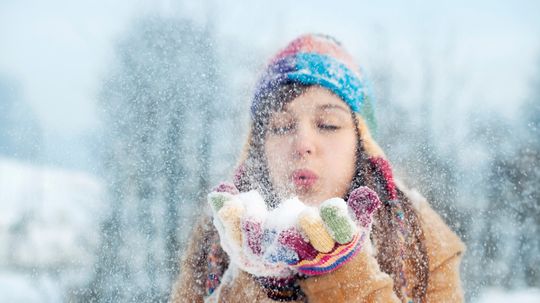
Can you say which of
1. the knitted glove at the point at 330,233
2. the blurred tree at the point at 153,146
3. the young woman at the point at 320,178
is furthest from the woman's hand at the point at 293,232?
the blurred tree at the point at 153,146

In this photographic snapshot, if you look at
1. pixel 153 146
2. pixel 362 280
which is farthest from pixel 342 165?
pixel 153 146

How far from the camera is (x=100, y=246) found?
4336mm

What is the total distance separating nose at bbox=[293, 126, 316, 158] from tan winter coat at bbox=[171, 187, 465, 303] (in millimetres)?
293

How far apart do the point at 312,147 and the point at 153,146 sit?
10.8ft

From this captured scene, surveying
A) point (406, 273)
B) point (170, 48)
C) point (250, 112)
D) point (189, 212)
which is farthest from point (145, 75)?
point (406, 273)

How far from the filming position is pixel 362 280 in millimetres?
1083

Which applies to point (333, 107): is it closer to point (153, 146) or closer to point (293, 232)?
point (293, 232)

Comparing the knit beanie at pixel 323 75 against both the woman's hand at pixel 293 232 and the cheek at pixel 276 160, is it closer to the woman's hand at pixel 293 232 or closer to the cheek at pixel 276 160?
the cheek at pixel 276 160

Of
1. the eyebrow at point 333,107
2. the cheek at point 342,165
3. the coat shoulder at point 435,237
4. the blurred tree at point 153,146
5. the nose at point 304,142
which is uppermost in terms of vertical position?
the eyebrow at point 333,107

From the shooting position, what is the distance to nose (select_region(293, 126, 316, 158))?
1.28m

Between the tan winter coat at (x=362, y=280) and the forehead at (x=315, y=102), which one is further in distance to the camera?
the forehead at (x=315, y=102)

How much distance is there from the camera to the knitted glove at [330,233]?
956mm

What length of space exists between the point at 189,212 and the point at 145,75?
126cm

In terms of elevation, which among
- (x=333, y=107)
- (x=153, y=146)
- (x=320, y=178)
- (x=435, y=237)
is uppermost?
(x=333, y=107)
